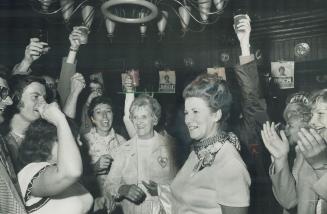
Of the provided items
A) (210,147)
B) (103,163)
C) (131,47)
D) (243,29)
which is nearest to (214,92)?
(210,147)

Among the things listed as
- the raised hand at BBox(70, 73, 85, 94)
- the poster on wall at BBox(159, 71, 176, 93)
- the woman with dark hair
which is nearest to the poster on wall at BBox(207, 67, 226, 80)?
the poster on wall at BBox(159, 71, 176, 93)

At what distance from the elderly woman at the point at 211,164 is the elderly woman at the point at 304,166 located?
0.94 ft

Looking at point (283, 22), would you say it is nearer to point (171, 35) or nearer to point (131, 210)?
point (171, 35)

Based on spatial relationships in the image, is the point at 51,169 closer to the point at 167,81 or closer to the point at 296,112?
the point at 167,81

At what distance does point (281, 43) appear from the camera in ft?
8.63

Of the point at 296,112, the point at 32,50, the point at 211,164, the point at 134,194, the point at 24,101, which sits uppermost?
the point at 32,50

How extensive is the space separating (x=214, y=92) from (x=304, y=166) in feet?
1.78

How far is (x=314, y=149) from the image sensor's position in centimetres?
139

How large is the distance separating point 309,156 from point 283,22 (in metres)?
1.51

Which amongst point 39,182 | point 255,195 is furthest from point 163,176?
point 39,182

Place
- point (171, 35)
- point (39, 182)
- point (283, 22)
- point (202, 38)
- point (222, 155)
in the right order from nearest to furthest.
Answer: point (39, 182)
point (222, 155)
point (171, 35)
point (202, 38)
point (283, 22)

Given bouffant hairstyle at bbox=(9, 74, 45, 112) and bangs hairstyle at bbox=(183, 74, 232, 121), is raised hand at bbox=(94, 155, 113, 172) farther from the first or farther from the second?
bangs hairstyle at bbox=(183, 74, 232, 121)

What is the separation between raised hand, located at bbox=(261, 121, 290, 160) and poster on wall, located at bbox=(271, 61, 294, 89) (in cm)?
75

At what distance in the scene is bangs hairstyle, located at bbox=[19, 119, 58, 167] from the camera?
3.91 feet
